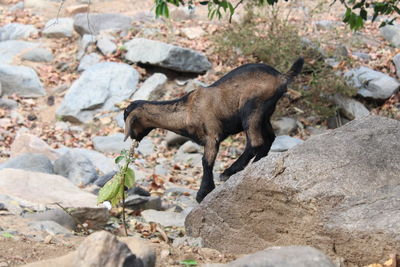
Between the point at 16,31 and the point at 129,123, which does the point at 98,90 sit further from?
the point at 129,123

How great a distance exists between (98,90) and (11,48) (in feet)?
9.79

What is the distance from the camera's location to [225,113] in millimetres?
8531

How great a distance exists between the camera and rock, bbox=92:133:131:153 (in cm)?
1175

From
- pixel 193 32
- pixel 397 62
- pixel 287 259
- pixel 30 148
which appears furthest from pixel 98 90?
pixel 287 259

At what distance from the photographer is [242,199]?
6.17 meters

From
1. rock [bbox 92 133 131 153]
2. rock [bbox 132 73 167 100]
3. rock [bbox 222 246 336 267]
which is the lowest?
rock [bbox 92 133 131 153]

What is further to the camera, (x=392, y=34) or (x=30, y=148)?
(x=392, y=34)

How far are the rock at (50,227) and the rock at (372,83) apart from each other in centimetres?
790

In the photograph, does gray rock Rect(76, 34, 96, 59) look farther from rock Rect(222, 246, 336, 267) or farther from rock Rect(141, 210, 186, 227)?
rock Rect(222, 246, 336, 267)

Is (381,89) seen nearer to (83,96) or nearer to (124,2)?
(83,96)

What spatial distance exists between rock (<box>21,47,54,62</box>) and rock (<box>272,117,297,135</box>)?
557 centimetres

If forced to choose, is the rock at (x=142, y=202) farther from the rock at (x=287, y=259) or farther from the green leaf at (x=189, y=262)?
the rock at (x=287, y=259)

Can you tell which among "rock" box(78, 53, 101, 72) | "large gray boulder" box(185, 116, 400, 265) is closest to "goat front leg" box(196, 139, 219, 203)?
"large gray boulder" box(185, 116, 400, 265)

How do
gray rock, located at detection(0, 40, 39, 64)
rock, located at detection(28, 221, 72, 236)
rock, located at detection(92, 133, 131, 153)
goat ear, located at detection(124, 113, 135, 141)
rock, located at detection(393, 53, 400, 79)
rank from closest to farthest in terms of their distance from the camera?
rock, located at detection(28, 221, 72, 236)
goat ear, located at detection(124, 113, 135, 141)
rock, located at detection(92, 133, 131, 153)
rock, located at detection(393, 53, 400, 79)
gray rock, located at detection(0, 40, 39, 64)
